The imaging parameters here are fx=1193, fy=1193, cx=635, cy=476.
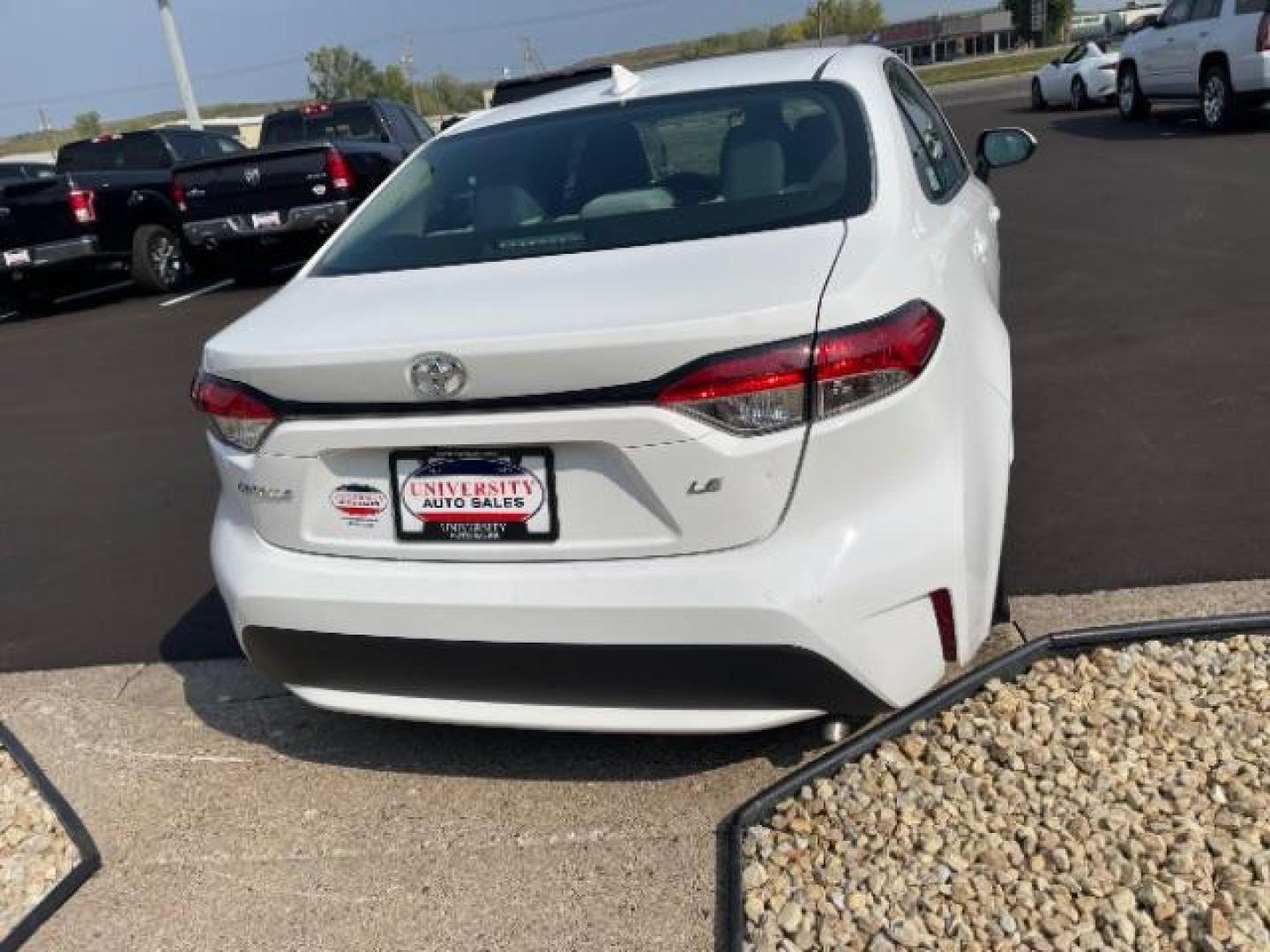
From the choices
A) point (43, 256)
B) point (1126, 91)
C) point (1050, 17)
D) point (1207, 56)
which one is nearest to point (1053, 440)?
point (43, 256)

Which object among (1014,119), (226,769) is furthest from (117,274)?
(1014,119)

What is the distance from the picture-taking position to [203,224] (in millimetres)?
11477

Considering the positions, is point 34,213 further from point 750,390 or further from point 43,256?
point 750,390

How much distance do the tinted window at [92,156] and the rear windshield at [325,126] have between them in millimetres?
1614

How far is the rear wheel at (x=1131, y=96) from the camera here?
17.0 meters

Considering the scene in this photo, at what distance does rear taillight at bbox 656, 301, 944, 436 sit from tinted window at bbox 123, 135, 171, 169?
1271 cm

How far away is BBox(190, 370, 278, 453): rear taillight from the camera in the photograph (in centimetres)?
266

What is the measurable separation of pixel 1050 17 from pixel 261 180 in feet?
281

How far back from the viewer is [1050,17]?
277 ft

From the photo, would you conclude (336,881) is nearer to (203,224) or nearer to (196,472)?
(196,472)

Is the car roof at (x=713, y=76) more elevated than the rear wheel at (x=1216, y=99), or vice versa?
the car roof at (x=713, y=76)

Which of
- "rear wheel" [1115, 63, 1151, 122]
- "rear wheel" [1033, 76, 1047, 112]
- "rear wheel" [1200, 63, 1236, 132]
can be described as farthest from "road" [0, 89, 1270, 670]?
"rear wheel" [1033, 76, 1047, 112]

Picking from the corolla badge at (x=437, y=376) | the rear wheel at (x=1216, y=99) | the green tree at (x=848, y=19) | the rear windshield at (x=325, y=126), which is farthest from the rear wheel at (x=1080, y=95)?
the green tree at (x=848, y=19)

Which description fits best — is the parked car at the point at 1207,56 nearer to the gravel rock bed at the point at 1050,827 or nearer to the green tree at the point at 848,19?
the gravel rock bed at the point at 1050,827
